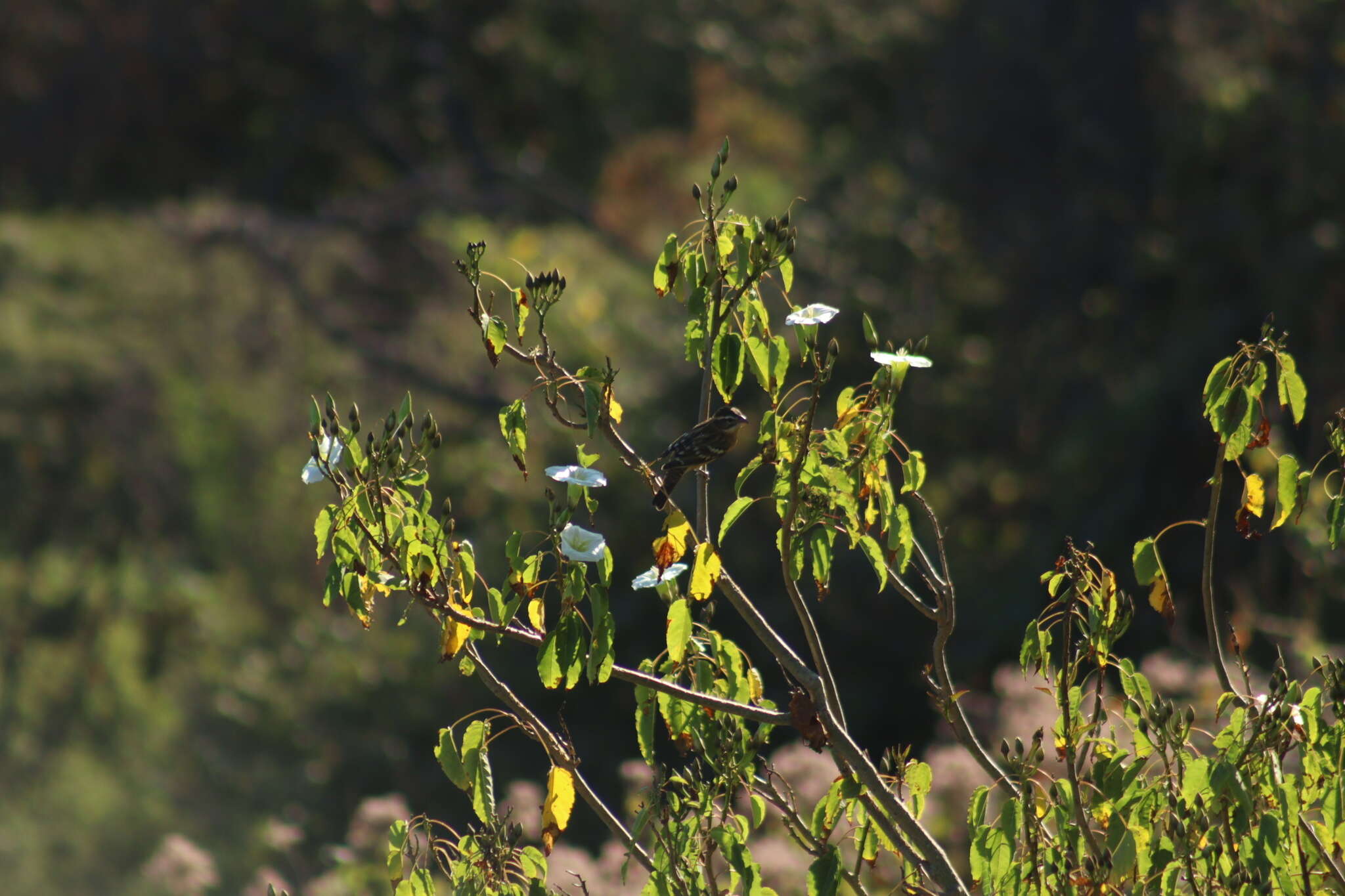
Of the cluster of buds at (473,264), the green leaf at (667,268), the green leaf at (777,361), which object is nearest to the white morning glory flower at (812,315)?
the green leaf at (777,361)

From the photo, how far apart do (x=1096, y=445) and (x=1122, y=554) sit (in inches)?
20.8

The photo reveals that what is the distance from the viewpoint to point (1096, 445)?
6.32 meters

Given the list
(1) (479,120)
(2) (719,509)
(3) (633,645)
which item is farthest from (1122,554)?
(1) (479,120)

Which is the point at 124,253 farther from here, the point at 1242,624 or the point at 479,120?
the point at 1242,624

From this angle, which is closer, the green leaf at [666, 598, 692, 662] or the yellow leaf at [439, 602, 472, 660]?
the green leaf at [666, 598, 692, 662]

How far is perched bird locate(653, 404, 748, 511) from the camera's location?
6.34ft

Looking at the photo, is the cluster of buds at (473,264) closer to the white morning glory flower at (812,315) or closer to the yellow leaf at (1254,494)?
the white morning glory flower at (812,315)

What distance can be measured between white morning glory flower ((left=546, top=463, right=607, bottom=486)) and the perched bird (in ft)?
0.92

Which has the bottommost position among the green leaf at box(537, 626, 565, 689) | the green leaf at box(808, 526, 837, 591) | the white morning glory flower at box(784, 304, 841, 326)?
the green leaf at box(537, 626, 565, 689)

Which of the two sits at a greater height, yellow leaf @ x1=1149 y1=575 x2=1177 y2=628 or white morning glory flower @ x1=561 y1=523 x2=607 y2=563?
yellow leaf @ x1=1149 y1=575 x2=1177 y2=628

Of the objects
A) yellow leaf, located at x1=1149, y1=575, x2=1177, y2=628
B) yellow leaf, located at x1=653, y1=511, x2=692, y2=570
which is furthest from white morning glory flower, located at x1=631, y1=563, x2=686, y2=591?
yellow leaf, located at x1=1149, y1=575, x2=1177, y2=628

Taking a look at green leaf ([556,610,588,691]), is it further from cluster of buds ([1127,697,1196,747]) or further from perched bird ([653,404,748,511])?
cluster of buds ([1127,697,1196,747])

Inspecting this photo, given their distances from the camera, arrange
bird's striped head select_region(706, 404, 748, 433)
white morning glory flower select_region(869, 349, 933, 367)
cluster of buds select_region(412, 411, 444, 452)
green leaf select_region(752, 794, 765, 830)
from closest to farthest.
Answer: white morning glory flower select_region(869, 349, 933, 367) < cluster of buds select_region(412, 411, 444, 452) < green leaf select_region(752, 794, 765, 830) < bird's striped head select_region(706, 404, 748, 433)

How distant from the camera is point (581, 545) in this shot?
61.8 inches
